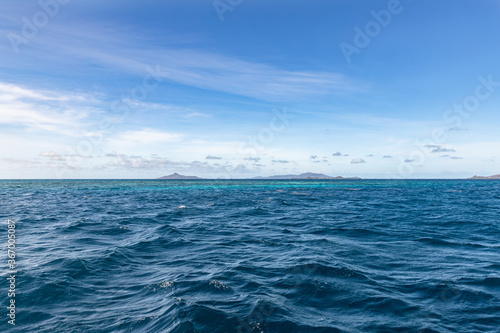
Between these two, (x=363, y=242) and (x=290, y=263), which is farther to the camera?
(x=363, y=242)

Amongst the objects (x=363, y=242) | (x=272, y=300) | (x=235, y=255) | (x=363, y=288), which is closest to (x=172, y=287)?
(x=272, y=300)

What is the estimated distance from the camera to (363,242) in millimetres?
18375

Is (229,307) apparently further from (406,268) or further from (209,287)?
(406,268)

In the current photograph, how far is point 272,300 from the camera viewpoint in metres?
9.46

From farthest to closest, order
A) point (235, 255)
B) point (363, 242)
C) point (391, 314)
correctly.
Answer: point (363, 242) → point (235, 255) → point (391, 314)

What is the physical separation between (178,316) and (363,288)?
6.57 m

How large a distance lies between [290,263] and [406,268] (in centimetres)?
508

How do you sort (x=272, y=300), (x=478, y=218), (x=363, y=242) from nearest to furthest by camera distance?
(x=272, y=300), (x=363, y=242), (x=478, y=218)

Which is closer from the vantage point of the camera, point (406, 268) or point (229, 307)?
point (229, 307)

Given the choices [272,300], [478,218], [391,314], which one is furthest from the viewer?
[478,218]

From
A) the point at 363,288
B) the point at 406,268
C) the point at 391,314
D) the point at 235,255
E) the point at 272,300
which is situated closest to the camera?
the point at 391,314

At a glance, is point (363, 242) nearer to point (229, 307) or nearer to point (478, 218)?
point (229, 307)

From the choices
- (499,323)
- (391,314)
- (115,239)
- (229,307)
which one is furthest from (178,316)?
(115,239)

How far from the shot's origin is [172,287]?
1076cm
